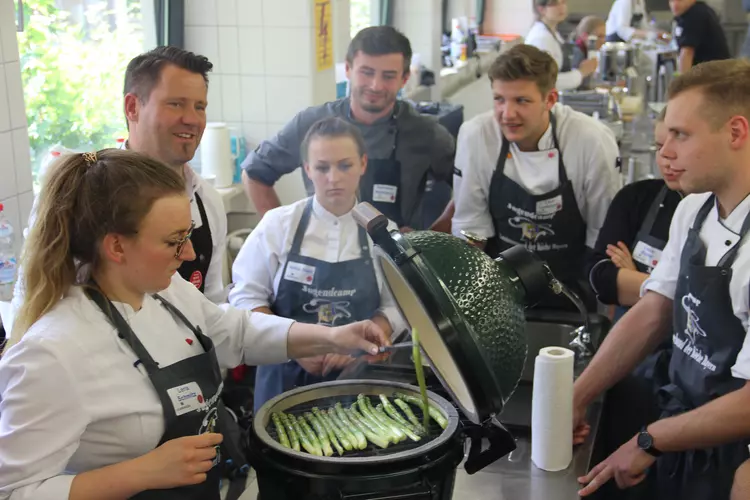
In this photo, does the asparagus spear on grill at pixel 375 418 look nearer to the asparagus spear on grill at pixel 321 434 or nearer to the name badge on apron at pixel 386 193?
the asparagus spear on grill at pixel 321 434

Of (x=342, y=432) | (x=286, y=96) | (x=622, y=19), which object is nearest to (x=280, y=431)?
(x=342, y=432)

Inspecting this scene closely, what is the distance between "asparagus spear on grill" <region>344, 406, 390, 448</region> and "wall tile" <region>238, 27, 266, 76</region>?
2.90 meters

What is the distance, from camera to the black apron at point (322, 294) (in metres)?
2.71

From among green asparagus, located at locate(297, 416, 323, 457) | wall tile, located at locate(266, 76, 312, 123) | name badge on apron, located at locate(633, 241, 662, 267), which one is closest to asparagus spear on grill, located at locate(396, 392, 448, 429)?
green asparagus, located at locate(297, 416, 323, 457)

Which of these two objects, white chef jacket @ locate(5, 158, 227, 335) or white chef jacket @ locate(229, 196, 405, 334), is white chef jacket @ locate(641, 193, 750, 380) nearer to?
white chef jacket @ locate(229, 196, 405, 334)

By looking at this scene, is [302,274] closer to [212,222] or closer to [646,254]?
[212,222]

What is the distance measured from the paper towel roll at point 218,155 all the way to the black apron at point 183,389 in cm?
244

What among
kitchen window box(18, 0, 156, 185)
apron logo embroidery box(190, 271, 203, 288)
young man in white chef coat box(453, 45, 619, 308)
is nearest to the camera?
apron logo embroidery box(190, 271, 203, 288)

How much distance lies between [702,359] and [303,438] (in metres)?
1.04

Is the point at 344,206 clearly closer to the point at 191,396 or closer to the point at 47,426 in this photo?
the point at 191,396

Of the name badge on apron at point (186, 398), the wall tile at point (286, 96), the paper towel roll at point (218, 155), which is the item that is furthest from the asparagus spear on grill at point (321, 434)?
the wall tile at point (286, 96)

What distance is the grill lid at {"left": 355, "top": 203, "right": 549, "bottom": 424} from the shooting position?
127cm

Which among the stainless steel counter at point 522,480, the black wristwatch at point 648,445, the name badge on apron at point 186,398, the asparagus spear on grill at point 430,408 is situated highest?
the name badge on apron at point 186,398

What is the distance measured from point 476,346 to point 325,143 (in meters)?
1.67
